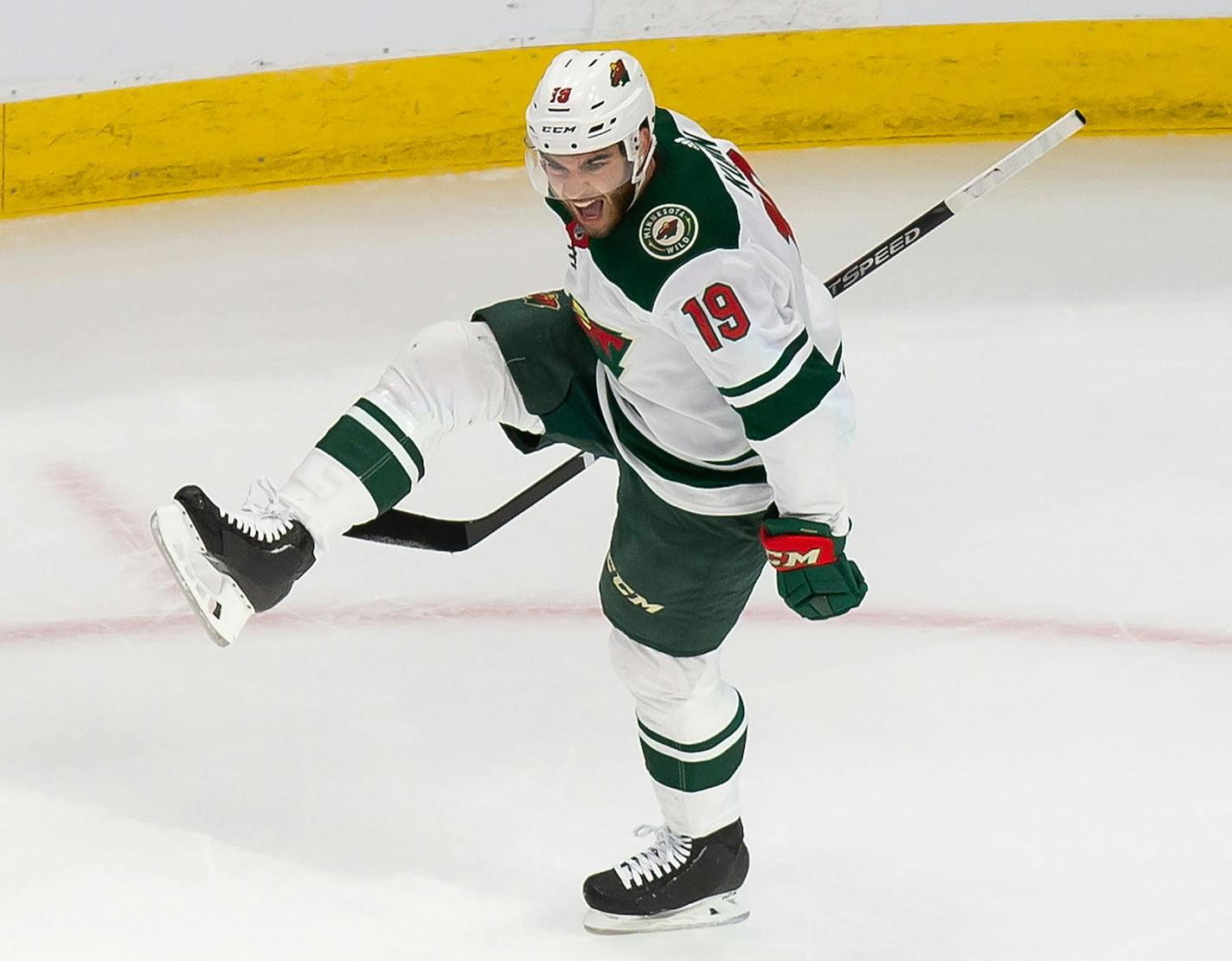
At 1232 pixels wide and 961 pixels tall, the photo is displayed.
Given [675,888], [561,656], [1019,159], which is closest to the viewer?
[675,888]

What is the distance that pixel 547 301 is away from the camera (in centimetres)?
220

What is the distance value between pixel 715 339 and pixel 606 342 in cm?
22

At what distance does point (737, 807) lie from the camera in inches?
90.1

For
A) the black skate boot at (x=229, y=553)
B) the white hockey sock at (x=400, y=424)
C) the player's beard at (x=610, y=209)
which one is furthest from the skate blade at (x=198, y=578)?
the player's beard at (x=610, y=209)

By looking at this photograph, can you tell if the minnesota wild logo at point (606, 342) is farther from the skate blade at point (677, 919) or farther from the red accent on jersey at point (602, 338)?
the skate blade at point (677, 919)

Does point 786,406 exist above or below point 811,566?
above

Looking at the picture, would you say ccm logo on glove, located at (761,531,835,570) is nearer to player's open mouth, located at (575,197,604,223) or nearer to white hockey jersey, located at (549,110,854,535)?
white hockey jersey, located at (549,110,854,535)

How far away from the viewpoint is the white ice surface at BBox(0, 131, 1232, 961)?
91.0 inches

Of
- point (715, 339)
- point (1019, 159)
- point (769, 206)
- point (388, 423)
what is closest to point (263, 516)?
point (388, 423)

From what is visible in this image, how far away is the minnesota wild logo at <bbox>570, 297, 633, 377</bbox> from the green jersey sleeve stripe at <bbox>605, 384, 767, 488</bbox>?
102mm

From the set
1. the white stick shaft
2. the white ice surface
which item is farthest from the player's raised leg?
the white stick shaft

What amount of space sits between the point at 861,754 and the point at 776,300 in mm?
1004

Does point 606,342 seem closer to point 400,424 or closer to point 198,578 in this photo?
point 400,424

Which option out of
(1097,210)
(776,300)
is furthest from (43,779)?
(1097,210)
